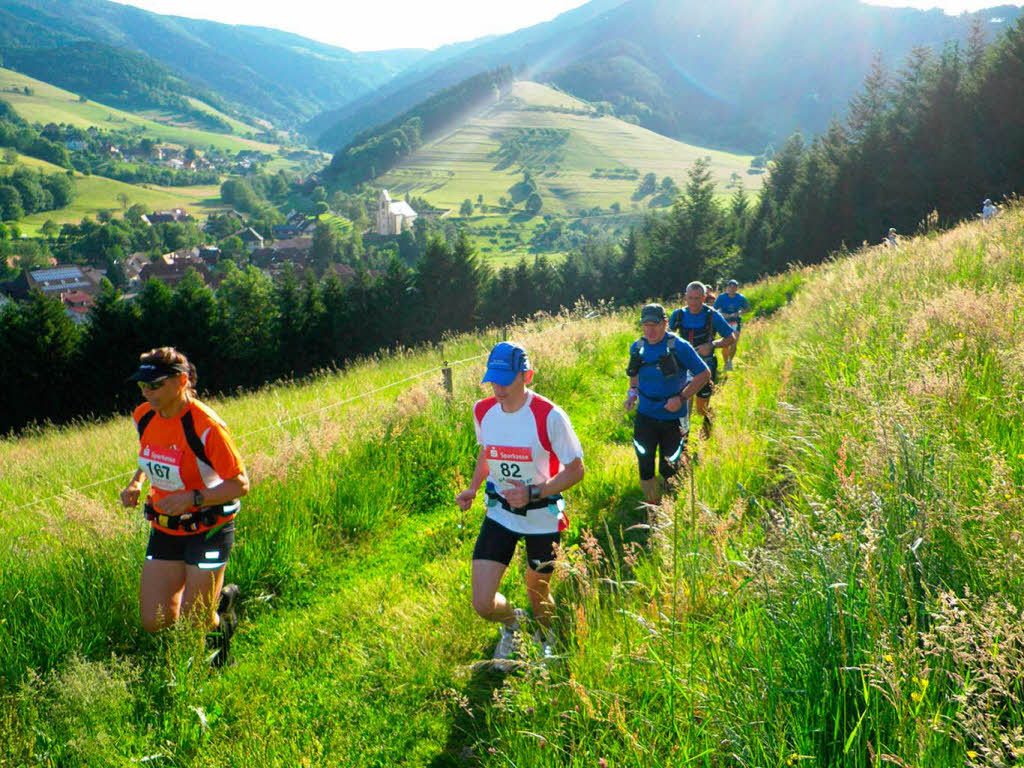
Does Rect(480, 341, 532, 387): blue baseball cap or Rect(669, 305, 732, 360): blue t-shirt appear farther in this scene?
Rect(669, 305, 732, 360): blue t-shirt

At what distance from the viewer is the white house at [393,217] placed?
506 feet

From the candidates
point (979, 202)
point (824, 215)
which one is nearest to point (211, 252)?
point (824, 215)

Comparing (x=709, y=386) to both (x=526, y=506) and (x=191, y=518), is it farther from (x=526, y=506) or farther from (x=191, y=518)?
(x=191, y=518)

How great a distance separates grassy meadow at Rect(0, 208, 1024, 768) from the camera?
220cm

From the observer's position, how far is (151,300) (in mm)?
37438

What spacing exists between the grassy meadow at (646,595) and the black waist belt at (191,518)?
806mm

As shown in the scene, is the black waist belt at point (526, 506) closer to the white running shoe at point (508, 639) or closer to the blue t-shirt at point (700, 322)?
the white running shoe at point (508, 639)

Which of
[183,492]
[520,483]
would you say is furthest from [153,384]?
[520,483]

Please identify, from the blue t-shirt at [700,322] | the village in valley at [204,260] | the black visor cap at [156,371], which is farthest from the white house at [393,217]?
the black visor cap at [156,371]

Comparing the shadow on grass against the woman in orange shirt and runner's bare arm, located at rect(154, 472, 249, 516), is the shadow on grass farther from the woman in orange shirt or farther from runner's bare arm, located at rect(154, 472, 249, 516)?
runner's bare arm, located at rect(154, 472, 249, 516)

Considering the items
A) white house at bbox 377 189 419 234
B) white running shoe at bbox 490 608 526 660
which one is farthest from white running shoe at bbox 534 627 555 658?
white house at bbox 377 189 419 234

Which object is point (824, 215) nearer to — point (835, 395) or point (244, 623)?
point (835, 395)

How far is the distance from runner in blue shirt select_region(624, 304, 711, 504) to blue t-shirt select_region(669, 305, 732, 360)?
7.02 ft

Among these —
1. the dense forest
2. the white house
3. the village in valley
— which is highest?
A: the dense forest
